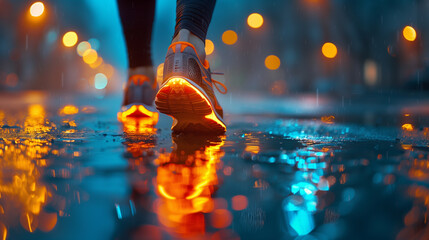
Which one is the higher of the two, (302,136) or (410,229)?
(302,136)

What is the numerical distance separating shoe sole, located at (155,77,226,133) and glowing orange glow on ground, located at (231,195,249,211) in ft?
3.48

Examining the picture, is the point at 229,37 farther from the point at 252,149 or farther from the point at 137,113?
the point at 252,149

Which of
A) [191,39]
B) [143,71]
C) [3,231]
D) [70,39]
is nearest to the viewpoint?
[3,231]

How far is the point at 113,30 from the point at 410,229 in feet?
150

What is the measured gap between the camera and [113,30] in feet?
145

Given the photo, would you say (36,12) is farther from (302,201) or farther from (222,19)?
(302,201)

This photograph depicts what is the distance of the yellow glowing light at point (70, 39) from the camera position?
2495cm

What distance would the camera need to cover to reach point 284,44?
24812 millimetres

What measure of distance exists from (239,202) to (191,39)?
1312 millimetres

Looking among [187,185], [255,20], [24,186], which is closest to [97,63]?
[255,20]

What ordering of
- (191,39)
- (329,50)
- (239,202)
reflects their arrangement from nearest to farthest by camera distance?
(239,202) → (191,39) → (329,50)

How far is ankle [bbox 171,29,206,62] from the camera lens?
219 centimetres

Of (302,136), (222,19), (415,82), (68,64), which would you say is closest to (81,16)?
(68,64)

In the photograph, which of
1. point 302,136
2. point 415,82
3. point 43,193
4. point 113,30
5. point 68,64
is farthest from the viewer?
point 113,30
